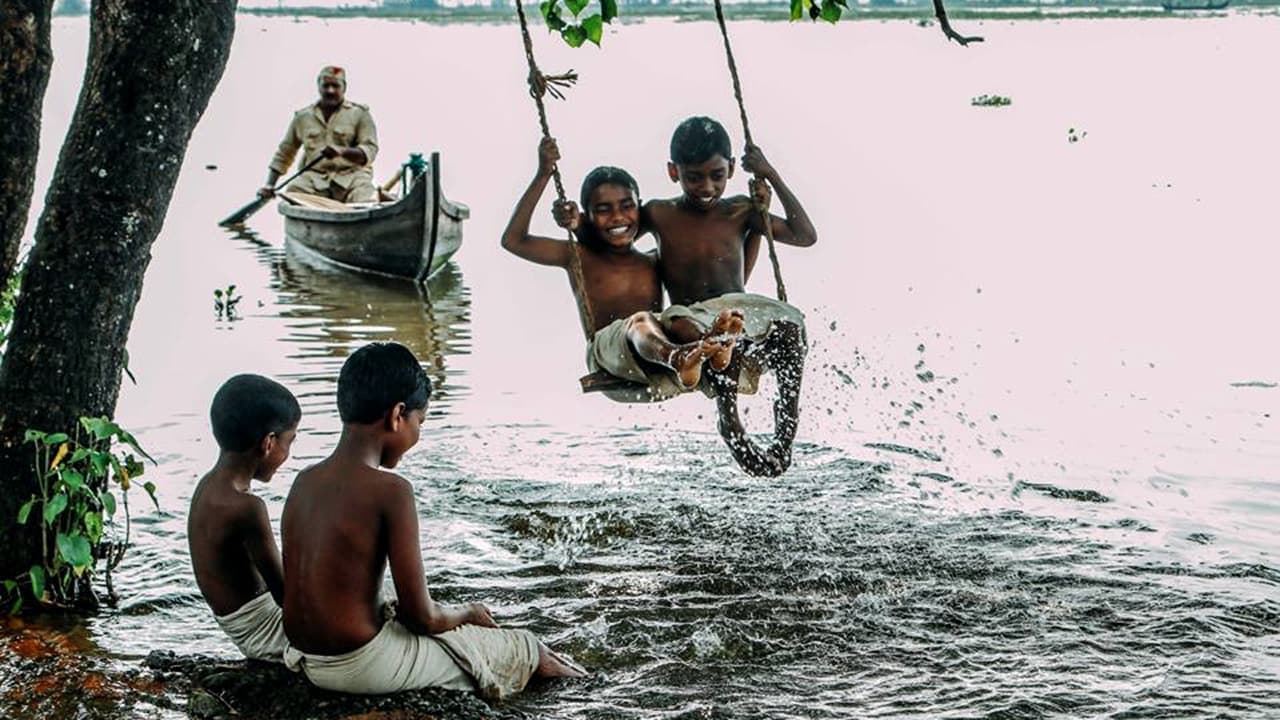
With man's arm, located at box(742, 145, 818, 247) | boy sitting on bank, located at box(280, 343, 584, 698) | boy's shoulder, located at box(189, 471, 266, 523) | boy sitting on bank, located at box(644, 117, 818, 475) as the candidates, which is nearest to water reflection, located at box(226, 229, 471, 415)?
boy sitting on bank, located at box(644, 117, 818, 475)

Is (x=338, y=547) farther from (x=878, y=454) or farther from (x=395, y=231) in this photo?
(x=395, y=231)

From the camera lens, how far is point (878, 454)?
895 centimetres

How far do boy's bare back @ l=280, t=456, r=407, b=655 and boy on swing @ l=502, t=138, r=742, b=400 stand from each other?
2.07 m

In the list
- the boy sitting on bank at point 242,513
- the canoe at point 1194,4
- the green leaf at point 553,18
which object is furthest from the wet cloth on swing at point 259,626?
the canoe at point 1194,4

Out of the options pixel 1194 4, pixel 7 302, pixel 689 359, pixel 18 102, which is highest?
pixel 1194 4

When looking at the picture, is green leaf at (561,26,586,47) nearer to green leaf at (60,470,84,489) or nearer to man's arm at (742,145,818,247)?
man's arm at (742,145,818,247)

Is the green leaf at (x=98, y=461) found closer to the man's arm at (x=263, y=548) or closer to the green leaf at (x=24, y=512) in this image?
the green leaf at (x=24, y=512)

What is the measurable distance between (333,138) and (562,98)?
1123 centimetres

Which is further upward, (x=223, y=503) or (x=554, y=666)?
(x=223, y=503)

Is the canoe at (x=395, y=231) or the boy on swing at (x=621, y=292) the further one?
the canoe at (x=395, y=231)

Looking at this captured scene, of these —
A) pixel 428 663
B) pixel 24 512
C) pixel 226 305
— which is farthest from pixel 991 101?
pixel 428 663

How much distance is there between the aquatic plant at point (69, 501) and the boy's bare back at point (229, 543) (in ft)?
2.13

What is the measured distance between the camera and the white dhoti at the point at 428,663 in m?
4.75

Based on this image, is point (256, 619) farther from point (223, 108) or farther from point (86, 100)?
point (223, 108)
